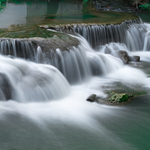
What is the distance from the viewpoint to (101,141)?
4.46 meters

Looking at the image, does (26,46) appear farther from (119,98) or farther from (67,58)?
(119,98)

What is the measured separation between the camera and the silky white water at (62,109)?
4.37m

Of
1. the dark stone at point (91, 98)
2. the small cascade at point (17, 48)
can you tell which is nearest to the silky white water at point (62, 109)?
the dark stone at point (91, 98)

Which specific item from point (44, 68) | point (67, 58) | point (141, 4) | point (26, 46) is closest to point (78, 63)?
point (67, 58)

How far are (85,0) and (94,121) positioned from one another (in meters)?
17.7

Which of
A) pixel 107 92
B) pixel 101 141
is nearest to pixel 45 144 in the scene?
pixel 101 141

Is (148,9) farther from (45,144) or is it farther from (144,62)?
(45,144)

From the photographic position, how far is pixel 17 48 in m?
6.98

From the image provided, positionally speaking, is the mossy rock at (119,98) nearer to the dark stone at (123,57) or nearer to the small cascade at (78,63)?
the small cascade at (78,63)

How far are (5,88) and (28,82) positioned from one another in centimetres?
59

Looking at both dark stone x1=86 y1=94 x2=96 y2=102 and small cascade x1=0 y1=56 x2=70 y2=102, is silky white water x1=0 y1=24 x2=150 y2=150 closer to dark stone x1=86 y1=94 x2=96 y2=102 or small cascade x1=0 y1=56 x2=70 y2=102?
small cascade x1=0 y1=56 x2=70 y2=102

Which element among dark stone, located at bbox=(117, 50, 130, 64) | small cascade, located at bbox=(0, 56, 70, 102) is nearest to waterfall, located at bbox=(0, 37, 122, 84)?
small cascade, located at bbox=(0, 56, 70, 102)

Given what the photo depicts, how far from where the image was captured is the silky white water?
172 inches

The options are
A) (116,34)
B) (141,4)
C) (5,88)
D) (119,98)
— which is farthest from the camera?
(141,4)
